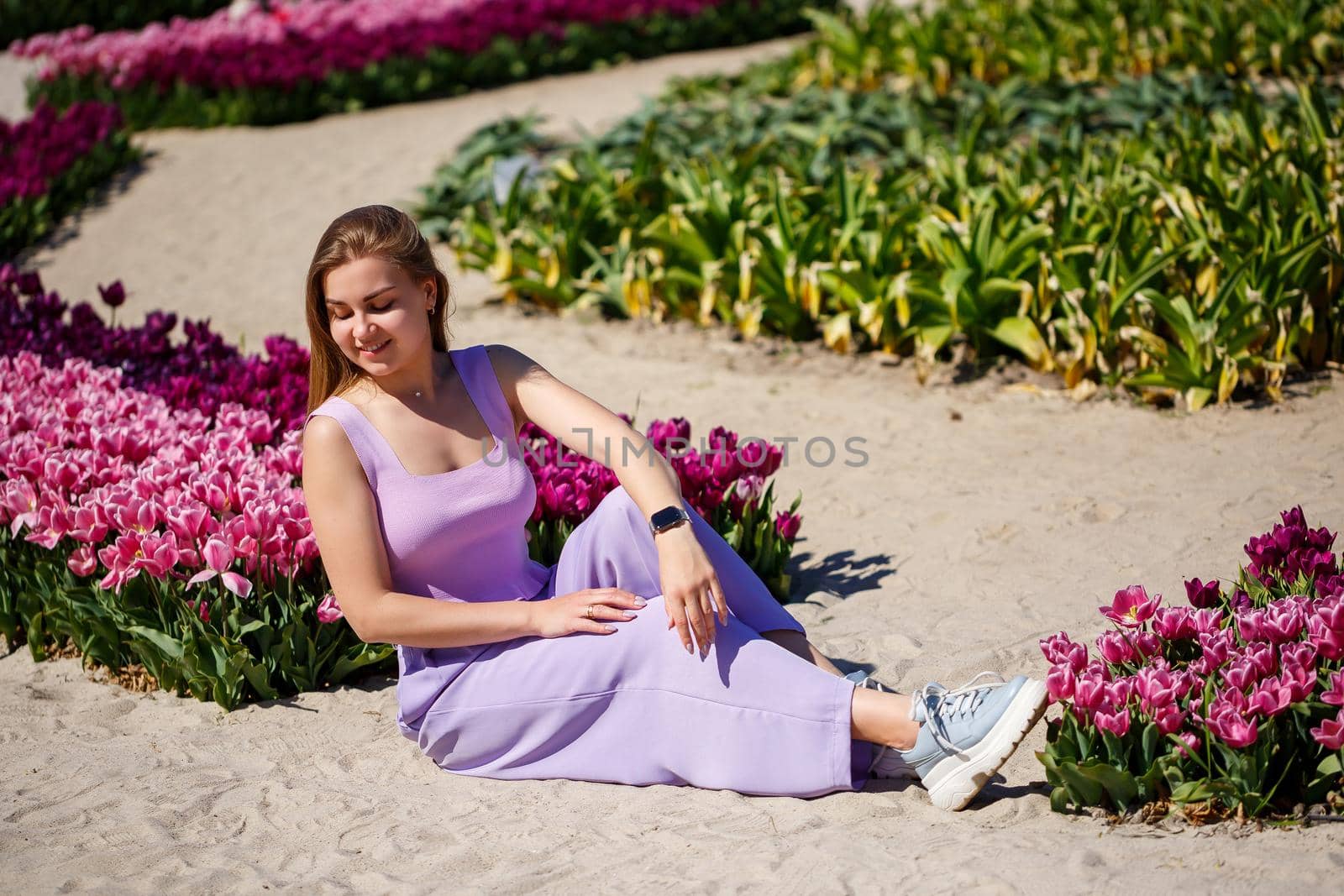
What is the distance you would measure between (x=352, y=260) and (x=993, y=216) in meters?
3.87

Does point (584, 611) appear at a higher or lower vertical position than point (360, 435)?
lower

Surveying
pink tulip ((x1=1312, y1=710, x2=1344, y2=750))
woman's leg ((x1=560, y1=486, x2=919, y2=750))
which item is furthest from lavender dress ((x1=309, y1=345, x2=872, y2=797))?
pink tulip ((x1=1312, y1=710, x2=1344, y2=750))

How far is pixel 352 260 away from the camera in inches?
108

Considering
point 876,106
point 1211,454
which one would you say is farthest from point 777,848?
point 876,106

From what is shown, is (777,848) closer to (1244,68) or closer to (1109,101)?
(1109,101)

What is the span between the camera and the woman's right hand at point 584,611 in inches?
108

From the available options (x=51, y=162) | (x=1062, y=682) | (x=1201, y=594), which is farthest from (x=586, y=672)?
(x=51, y=162)

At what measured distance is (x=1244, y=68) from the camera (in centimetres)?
912

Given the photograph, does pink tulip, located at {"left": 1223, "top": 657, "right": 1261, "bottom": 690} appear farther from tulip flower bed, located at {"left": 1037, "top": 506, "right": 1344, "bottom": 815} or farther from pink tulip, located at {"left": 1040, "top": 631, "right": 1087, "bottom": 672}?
pink tulip, located at {"left": 1040, "top": 631, "right": 1087, "bottom": 672}

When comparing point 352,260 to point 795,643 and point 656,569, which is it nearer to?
point 656,569

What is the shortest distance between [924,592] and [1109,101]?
5.65 metres

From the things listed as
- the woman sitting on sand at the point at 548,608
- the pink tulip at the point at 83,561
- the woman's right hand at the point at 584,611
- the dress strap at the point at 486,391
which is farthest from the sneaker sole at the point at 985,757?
the pink tulip at the point at 83,561

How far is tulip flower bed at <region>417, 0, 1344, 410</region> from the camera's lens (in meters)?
5.30

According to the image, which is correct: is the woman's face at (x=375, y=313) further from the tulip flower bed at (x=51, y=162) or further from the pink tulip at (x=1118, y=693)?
the tulip flower bed at (x=51, y=162)
